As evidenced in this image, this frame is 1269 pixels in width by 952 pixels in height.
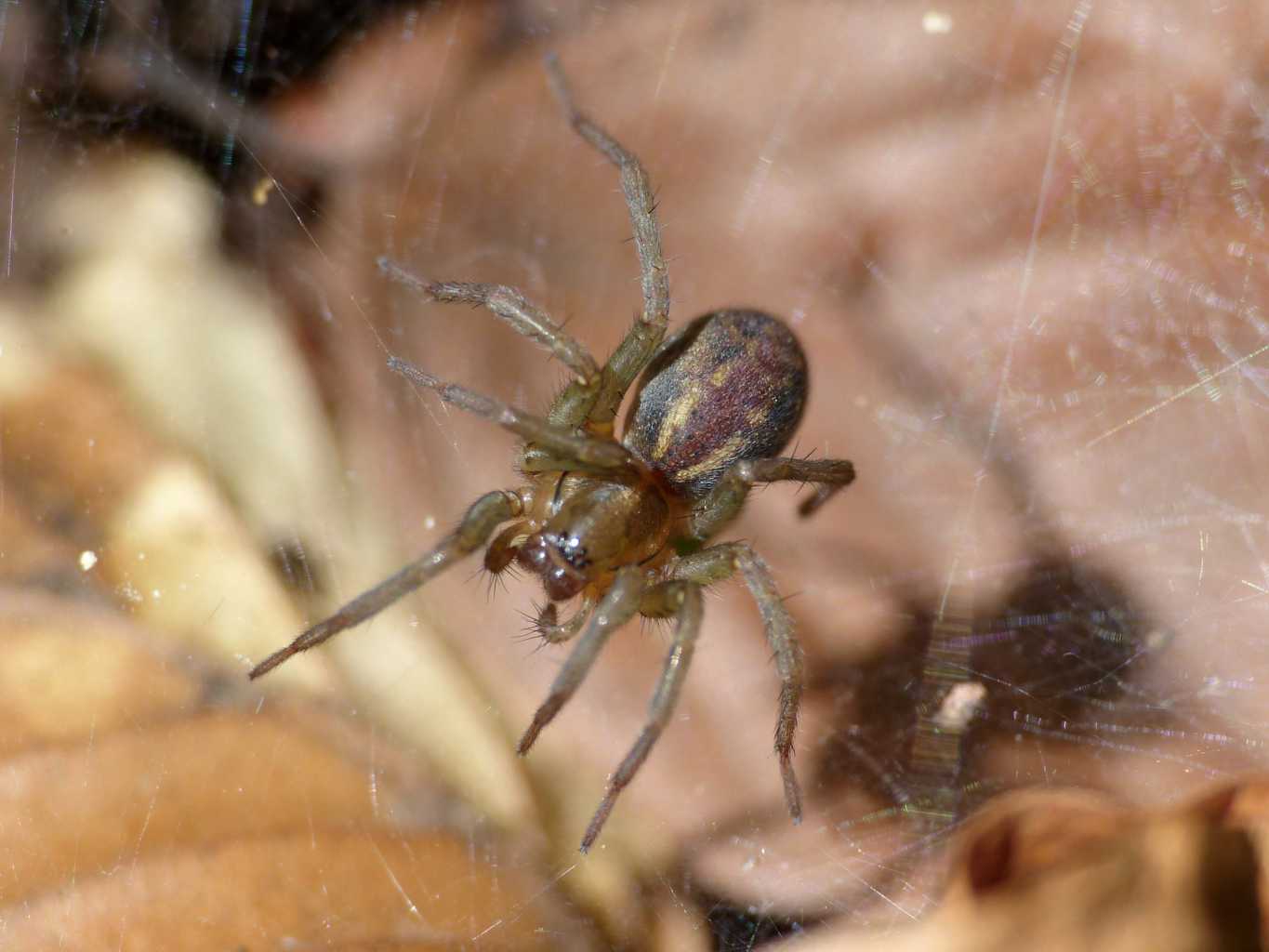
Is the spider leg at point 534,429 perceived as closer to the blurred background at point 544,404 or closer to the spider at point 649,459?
the spider at point 649,459

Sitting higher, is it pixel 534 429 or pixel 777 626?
pixel 534 429

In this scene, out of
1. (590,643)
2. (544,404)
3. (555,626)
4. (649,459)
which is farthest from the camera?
(544,404)

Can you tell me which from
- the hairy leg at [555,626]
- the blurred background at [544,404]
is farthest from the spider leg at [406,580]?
the blurred background at [544,404]

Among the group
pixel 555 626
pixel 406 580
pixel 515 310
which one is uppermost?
pixel 515 310

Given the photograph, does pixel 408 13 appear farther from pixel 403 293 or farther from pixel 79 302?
pixel 79 302

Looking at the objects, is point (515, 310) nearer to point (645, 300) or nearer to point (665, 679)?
point (645, 300)

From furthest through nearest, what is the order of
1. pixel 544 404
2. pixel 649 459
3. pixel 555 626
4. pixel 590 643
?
pixel 544 404 < pixel 649 459 < pixel 555 626 < pixel 590 643

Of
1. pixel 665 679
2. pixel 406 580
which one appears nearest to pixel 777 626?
pixel 665 679

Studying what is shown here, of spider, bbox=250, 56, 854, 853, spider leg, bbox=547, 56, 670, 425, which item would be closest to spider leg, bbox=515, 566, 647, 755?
spider, bbox=250, 56, 854, 853
